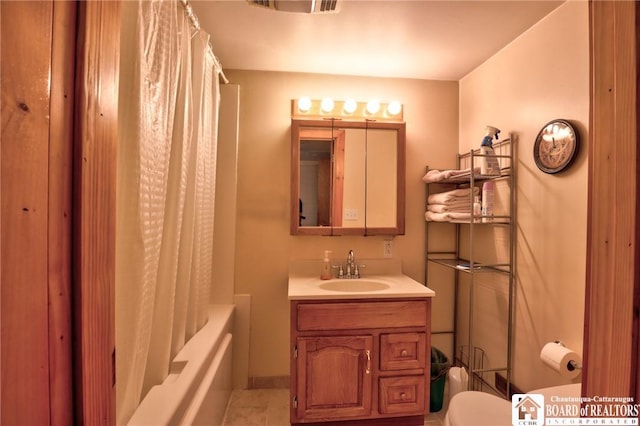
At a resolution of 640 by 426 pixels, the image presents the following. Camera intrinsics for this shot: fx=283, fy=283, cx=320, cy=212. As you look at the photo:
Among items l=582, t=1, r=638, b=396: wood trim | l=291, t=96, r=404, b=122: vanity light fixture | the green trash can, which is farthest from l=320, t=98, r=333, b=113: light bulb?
the green trash can

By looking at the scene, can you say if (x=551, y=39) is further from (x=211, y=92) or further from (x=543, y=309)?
(x=211, y=92)

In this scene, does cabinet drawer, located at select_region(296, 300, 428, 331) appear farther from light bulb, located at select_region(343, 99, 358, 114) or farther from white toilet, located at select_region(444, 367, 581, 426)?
light bulb, located at select_region(343, 99, 358, 114)

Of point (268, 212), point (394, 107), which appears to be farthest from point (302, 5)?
point (268, 212)

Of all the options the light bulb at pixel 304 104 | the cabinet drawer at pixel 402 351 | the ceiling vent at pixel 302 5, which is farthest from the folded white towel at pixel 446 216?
the ceiling vent at pixel 302 5

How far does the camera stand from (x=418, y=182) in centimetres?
209

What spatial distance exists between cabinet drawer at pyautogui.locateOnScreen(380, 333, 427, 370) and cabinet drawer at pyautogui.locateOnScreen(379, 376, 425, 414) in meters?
0.07

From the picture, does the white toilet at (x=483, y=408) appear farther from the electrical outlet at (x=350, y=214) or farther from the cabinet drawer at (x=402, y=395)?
the electrical outlet at (x=350, y=214)

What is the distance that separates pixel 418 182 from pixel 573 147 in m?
0.94

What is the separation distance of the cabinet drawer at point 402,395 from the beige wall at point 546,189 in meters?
0.54

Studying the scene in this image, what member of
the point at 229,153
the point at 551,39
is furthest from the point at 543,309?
the point at 229,153

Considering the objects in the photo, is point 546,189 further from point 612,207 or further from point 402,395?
point 402,395

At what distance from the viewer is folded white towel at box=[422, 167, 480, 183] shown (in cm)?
169

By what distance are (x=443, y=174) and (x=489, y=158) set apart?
0.28 m

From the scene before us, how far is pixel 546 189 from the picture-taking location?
1397mm
